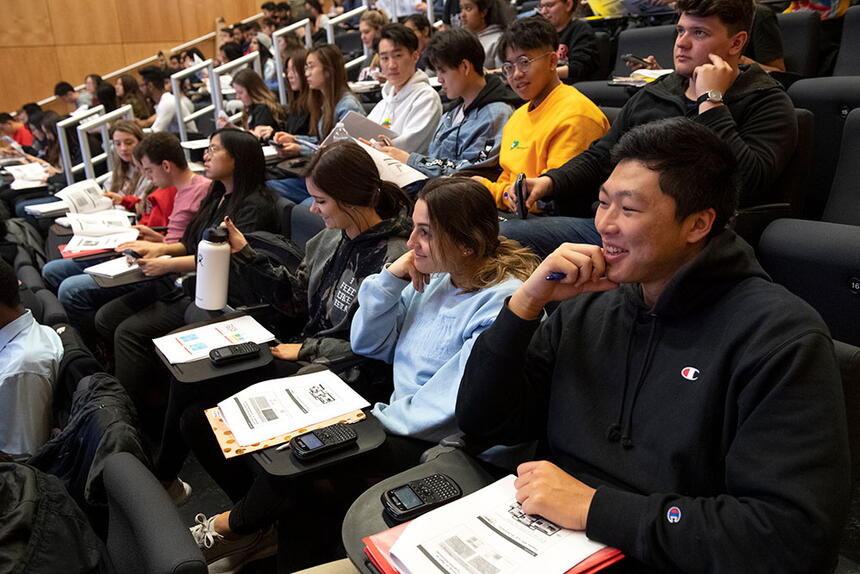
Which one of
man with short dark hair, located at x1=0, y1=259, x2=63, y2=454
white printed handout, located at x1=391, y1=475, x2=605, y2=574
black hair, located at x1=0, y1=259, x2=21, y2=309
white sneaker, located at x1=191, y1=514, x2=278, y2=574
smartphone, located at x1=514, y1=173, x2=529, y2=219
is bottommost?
white sneaker, located at x1=191, y1=514, x2=278, y2=574

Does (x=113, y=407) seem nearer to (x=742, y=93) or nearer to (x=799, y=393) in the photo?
(x=799, y=393)

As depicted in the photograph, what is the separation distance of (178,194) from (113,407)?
6.07 ft

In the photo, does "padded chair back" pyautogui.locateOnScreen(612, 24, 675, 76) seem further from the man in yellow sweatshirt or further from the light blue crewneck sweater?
the light blue crewneck sweater

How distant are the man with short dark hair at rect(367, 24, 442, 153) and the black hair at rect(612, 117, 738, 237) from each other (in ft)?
6.27

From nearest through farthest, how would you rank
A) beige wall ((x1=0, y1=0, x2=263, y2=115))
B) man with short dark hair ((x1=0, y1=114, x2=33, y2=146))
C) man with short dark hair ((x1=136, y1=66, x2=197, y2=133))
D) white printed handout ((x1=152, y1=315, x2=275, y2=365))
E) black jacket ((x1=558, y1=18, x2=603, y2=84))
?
white printed handout ((x1=152, y1=315, x2=275, y2=365)) < black jacket ((x1=558, y1=18, x2=603, y2=84)) < man with short dark hair ((x1=136, y1=66, x2=197, y2=133)) < man with short dark hair ((x1=0, y1=114, x2=33, y2=146)) < beige wall ((x1=0, y1=0, x2=263, y2=115))

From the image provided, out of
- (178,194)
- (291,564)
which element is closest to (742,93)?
(291,564)

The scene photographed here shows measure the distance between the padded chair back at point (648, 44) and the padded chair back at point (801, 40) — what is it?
0.42 metres

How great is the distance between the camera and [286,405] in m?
1.38

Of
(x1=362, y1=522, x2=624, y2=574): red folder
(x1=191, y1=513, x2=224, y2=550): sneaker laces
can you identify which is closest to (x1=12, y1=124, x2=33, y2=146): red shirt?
(x1=191, y1=513, x2=224, y2=550): sneaker laces

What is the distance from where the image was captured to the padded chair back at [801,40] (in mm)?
2506

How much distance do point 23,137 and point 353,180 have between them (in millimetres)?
6611

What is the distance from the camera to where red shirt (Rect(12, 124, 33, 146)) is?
22.9 ft

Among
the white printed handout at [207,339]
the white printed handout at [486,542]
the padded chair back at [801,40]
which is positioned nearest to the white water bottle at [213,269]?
the white printed handout at [207,339]

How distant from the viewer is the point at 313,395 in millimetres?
1419
